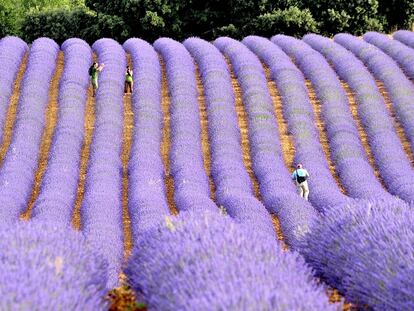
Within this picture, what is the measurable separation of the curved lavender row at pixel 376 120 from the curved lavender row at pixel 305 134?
58.5 inches

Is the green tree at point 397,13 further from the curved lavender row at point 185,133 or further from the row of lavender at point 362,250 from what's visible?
the row of lavender at point 362,250

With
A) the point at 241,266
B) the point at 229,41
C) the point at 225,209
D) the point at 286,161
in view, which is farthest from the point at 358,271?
the point at 229,41

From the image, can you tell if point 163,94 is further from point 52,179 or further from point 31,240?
point 31,240

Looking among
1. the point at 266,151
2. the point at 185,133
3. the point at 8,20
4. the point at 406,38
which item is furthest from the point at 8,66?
the point at 8,20

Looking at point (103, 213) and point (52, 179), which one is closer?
point (103, 213)

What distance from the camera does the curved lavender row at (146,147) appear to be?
16328mm

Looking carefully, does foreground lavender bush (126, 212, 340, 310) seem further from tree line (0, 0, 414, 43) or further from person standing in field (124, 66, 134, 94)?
tree line (0, 0, 414, 43)

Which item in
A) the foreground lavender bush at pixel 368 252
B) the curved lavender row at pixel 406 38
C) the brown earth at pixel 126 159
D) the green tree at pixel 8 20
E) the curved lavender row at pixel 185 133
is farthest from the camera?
the green tree at pixel 8 20

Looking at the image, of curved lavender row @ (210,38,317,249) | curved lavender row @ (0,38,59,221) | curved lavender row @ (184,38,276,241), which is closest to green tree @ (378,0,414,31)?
curved lavender row @ (210,38,317,249)

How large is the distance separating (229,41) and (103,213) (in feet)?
61.1

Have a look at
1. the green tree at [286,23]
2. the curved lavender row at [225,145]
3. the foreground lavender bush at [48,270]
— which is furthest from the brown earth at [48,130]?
the green tree at [286,23]

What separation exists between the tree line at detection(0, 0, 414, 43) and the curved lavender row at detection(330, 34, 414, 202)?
31.5 feet

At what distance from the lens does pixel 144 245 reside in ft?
28.1

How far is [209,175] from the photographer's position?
20.8 meters
